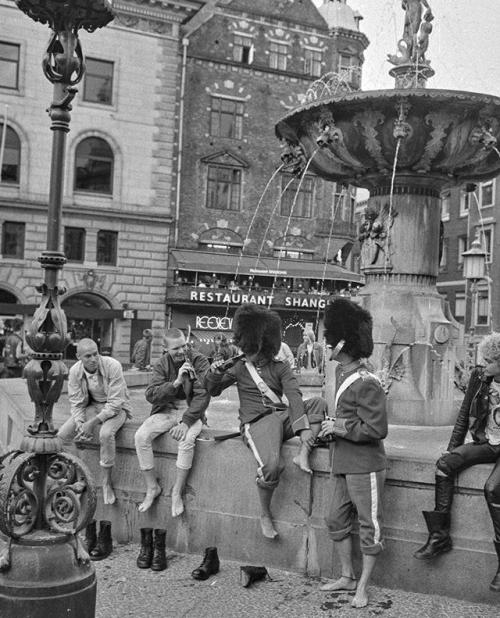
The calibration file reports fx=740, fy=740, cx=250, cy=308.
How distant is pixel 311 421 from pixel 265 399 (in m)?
0.43

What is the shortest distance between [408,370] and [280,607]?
4.28m

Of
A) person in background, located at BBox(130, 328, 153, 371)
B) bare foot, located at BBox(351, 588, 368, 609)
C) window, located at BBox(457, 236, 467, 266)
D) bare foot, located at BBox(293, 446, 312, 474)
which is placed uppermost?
window, located at BBox(457, 236, 467, 266)

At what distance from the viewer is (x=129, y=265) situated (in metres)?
33.5

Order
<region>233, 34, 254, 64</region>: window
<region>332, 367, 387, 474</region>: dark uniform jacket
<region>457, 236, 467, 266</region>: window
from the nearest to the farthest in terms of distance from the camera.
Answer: <region>332, 367, 387, 474</region>: dark uniform jacket < <region>233, 34, 254, 64</region>: window < <region>457, 236, 467, 266</region>: window

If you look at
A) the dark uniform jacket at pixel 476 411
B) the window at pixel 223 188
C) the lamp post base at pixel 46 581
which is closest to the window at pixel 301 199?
the window at pixel 223 188

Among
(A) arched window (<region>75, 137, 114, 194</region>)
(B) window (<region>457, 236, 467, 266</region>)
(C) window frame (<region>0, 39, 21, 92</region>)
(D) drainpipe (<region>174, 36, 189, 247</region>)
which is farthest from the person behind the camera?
(B) window (<region>457, 236, 467, 266</region>)

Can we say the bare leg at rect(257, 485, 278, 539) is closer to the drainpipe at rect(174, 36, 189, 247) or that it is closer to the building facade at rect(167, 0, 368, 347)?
the building facade at rect(167, 0, 368, 347)

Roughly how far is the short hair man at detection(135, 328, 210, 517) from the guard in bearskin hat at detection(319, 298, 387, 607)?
50.2 inches

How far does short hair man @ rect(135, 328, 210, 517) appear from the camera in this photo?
6.13 metres

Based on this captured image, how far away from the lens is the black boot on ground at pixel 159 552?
5777 mm

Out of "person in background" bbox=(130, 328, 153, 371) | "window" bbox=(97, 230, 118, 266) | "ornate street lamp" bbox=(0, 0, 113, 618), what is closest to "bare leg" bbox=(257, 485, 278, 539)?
"ornate street lamp" bbox=(0, 0, 113, 618)

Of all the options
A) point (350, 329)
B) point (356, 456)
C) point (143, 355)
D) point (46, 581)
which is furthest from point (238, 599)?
point (143, 355)

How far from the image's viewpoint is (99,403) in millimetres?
6934

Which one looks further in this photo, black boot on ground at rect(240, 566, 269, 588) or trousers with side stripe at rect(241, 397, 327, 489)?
trousers with side stripe at rect(241, 397, 327, 489)
